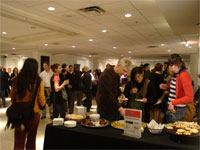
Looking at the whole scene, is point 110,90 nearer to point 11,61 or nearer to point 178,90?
point 178,90

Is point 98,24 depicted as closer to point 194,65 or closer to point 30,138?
point 30,138

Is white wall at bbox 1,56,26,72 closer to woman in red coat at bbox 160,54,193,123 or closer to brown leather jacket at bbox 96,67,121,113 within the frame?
brown leather jacket at bbox 96,67,121,113

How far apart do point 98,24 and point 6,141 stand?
12.1 feet

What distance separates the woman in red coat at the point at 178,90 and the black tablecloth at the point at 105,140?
0.42 metres

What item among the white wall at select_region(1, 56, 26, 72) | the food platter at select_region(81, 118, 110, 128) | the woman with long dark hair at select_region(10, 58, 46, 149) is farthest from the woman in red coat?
the white wall at select_region(1, 56, 26, 72)

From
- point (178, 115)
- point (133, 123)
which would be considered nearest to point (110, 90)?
point (133, 123)

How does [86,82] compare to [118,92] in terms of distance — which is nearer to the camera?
[118,92]

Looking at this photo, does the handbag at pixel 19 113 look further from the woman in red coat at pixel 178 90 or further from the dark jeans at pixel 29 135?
the woman in red coat at pixel 178 90

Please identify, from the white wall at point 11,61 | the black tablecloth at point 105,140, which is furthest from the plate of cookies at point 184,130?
the white wall at point 11,61

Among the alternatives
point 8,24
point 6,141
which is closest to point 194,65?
point 8,24

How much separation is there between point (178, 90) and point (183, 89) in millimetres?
55

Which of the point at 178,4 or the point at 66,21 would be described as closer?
the point at 178,4

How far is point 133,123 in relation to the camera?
152 centimetres

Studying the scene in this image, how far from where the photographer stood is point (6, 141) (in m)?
3.15
